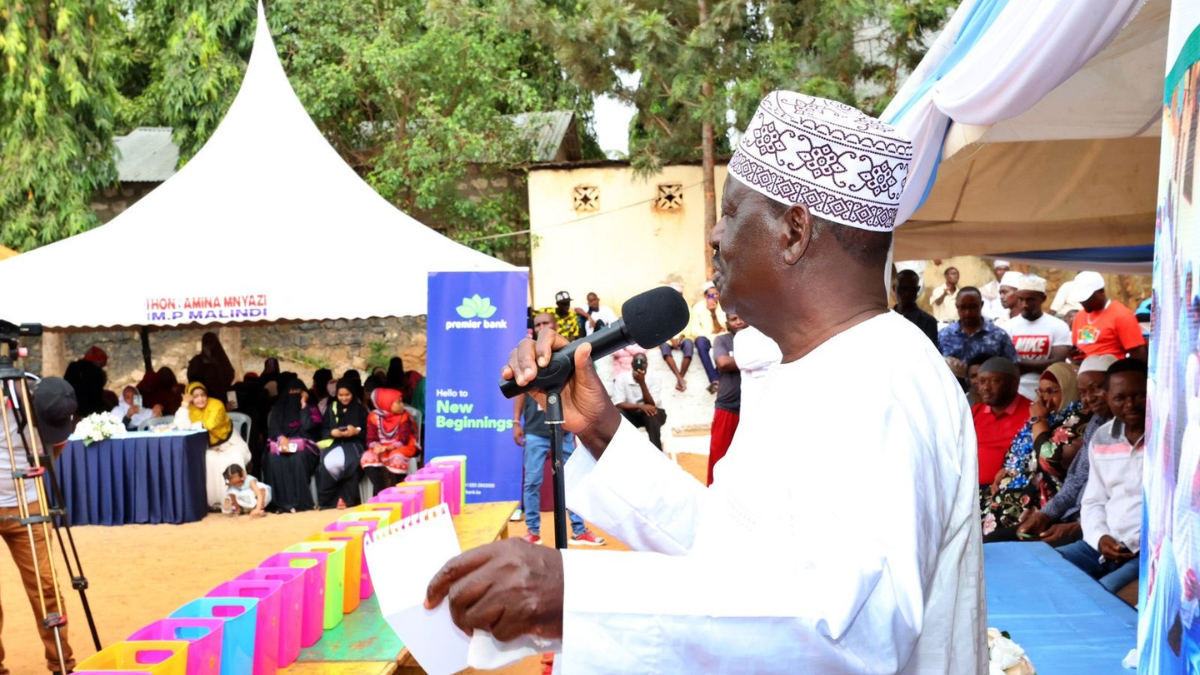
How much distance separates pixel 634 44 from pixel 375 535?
53.7 ft

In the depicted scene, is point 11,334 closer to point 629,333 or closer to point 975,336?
point 629,333

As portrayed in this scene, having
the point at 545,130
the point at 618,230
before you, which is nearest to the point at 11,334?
the point at 618,230

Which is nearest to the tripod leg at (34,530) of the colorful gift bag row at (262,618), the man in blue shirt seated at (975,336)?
the colorful gift bag row at (262,618)

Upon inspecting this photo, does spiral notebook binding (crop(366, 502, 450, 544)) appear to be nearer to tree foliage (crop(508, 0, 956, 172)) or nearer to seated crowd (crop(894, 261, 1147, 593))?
seated crowd (crop(894, 261, 1147, 593))

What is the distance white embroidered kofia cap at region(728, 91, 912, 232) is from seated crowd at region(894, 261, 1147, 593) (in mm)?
3467

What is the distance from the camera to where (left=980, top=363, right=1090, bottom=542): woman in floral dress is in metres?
5.83

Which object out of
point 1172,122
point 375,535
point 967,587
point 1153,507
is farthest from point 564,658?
point 1172,122

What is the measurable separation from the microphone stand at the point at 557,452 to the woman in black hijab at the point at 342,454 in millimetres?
8696

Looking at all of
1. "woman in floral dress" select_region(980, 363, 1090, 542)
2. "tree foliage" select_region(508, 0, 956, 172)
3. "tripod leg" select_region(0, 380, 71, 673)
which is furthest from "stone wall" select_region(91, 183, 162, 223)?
"woman in floral dress" select_region(980, 363, 1090, 542)

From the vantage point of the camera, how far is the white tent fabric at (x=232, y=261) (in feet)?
30.5

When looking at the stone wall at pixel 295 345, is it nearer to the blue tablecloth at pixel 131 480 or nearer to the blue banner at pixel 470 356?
the blue tablecloth at pixel 131 480

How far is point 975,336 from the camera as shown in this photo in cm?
800

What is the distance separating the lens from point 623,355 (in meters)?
11.0

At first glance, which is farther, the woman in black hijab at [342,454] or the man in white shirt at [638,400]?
the woman in black hijab at [342,454]
